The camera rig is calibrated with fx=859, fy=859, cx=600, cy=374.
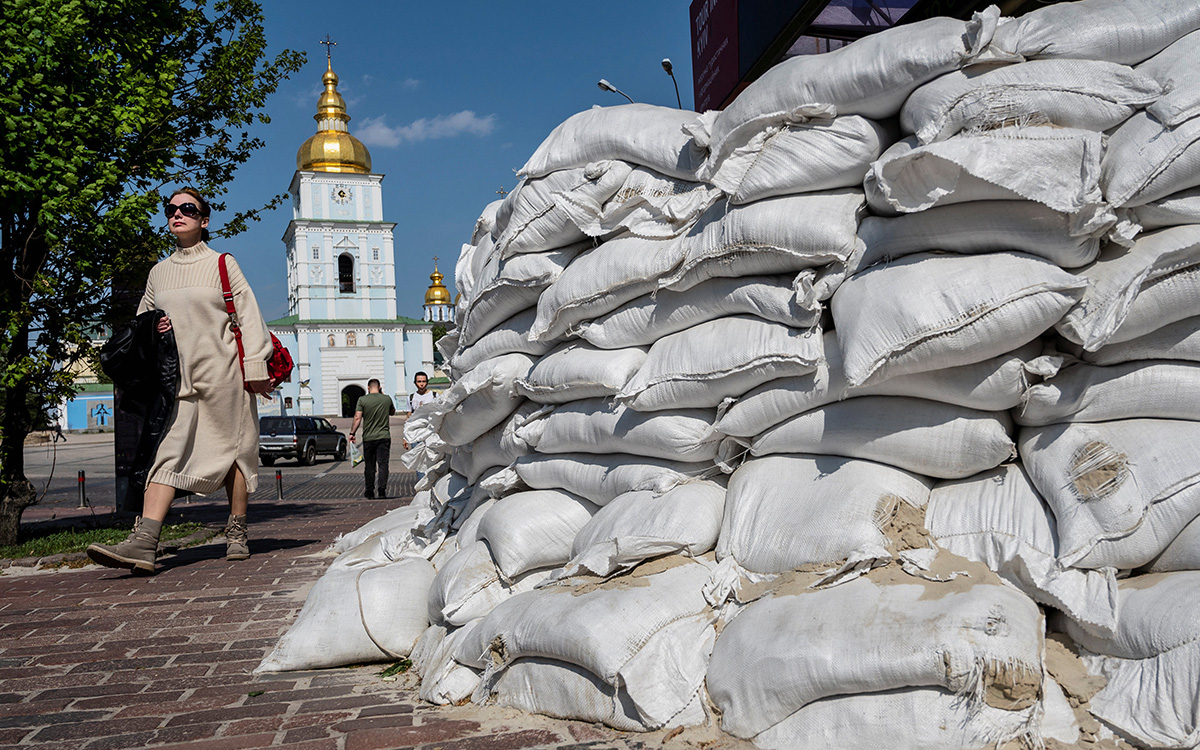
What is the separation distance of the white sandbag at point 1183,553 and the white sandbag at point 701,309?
0.99 meters

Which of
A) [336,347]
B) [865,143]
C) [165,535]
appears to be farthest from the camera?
[336,347]

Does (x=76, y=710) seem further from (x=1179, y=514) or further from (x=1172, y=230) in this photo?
(x=1172, y=230)

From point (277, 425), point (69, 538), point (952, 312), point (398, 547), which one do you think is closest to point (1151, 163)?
point (952, 312)

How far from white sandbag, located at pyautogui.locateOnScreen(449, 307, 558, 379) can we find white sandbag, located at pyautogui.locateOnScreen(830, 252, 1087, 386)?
1338 millimetres

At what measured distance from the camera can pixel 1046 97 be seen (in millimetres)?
2090

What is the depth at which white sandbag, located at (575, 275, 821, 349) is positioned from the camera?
8.14 ft

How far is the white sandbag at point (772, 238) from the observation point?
2.39 meters

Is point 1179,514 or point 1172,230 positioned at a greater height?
point 1172,230

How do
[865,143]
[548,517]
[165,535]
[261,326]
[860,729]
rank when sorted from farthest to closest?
[165,535] → [261,326] → [548,517] → [865,143] → [860,729]

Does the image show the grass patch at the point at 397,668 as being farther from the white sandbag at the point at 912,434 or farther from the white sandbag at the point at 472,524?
the white sandbag at the point at 912,434

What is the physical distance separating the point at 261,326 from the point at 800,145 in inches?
130

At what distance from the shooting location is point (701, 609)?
2.15 meters

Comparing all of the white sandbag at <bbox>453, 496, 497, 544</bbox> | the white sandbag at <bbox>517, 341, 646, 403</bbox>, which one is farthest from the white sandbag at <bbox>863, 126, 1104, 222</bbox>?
the white sandbag at <bbox>453, 496, 497, 544</bbox>

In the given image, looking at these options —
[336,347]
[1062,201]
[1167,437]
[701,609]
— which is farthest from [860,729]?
[336,347]
